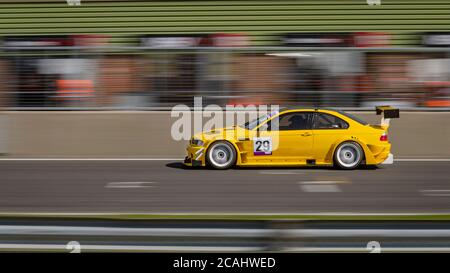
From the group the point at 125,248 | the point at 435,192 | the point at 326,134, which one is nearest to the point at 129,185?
the point at 326,134

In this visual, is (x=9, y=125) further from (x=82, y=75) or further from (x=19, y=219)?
(x=19, y=219)

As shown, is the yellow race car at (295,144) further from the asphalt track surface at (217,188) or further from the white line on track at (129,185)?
the white line on track at (129,185)

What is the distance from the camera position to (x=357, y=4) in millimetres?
21547

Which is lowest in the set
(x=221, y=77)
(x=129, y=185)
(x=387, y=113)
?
(x=129, y=185)

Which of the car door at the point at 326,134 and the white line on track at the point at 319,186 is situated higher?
the car door at the point at 326,134

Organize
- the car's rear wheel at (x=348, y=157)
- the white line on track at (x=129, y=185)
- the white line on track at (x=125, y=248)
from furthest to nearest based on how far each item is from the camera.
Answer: the car's rear wheel at (x=348, y=157)
the white line on track at (x=129, y=185)
the white line on track at (x=125, y=248)

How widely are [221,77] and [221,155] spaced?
3312 mm

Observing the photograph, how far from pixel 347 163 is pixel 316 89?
10.5 ft

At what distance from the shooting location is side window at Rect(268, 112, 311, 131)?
14.3 meters

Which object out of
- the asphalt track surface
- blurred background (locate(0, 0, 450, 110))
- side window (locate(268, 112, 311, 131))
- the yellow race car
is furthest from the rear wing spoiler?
blurred background (locate(0, 0, 450, 110))

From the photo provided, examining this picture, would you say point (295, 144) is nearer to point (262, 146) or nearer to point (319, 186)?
point (262, 146)

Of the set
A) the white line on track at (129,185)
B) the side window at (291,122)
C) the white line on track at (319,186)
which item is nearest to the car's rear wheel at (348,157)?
the side window at (291,122)

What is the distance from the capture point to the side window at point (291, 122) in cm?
1427

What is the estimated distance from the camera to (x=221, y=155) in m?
14.3
